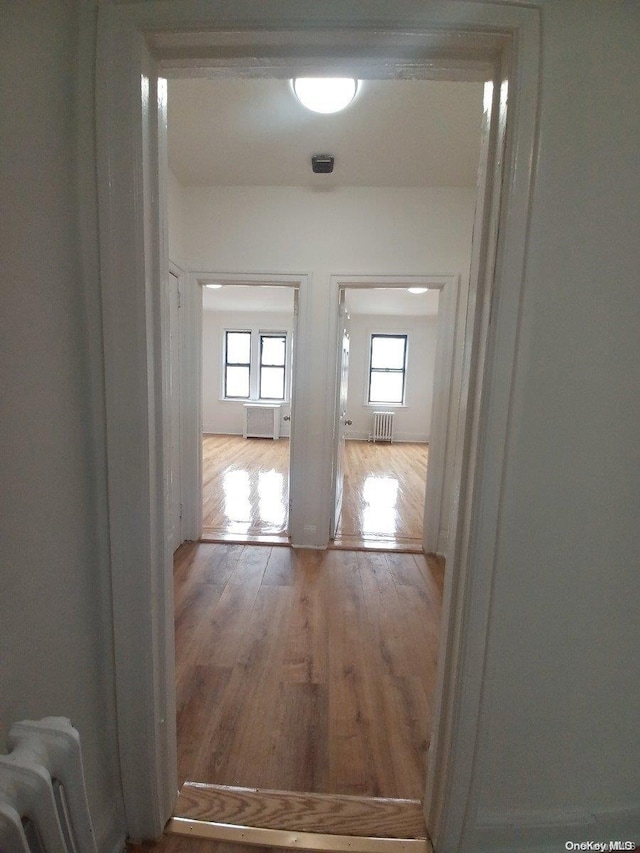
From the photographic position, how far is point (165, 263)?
2.80 ft

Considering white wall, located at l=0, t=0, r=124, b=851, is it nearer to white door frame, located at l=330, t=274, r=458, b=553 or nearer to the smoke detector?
the smoke detector

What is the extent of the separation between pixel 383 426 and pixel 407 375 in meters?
1.32

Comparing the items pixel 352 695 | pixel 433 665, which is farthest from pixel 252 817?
pixel 433 665

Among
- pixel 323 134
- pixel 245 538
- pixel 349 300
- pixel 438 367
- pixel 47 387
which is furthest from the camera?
pixel 349 300

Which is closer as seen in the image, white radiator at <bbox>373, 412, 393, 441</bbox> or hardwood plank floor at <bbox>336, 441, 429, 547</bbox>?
hardwood plank floor at <bbox>336, 441, 429, 547</bbox>

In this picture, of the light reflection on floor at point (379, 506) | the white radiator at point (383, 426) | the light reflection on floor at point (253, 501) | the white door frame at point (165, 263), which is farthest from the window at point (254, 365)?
the white door frame at point (165, 263)

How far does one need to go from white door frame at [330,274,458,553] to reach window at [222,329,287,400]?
16.9 ft

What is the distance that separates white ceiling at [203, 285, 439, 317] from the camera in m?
5.96

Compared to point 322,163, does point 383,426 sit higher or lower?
lower

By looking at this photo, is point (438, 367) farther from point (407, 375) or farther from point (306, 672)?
point (407, 375)

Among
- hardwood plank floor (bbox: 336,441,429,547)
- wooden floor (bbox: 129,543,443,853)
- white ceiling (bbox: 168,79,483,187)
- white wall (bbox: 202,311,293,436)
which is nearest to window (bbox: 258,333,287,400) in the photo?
white wall (bbox: 202,311,293,436)

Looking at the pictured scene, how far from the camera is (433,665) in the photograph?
1.64 meters

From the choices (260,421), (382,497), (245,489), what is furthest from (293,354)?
(260,421)

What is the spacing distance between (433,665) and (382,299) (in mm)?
5964
